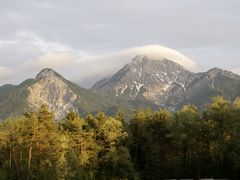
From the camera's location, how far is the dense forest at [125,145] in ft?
295

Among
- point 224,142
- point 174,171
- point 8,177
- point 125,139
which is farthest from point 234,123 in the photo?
point 8,177

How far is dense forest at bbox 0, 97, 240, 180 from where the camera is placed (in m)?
90.0

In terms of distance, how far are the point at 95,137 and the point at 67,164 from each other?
18467mm

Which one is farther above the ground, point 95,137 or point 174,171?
point 95,137

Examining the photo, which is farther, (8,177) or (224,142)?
(224,142)

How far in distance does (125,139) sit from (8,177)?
106 ft

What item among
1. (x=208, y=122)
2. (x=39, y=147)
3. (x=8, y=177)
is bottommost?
(x=8, y=177)

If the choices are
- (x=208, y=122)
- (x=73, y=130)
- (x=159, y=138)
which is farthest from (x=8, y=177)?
(x=208, y=122)

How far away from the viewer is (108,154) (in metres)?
101

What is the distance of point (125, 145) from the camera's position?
11025cm

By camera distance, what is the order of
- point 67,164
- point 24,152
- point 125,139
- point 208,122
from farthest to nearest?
point 125,139, point 208,122, point 24,152, point 67,164

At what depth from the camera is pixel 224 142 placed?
10012 cm

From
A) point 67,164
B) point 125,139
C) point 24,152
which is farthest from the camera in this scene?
point 125,139

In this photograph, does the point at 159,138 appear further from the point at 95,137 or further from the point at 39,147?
the point at 39,147
